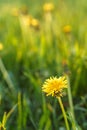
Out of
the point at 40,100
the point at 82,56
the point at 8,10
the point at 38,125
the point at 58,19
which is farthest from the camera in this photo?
the point at 8,10

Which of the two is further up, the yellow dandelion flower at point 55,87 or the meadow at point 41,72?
the meadow at point 41,72

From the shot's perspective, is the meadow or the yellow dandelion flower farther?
the meadow

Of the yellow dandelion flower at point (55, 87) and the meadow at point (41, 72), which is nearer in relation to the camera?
the yellow dandelion flower at point (55, 87)

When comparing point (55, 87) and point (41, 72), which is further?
point (41, 72)

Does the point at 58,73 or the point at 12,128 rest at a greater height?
the point at 58,73

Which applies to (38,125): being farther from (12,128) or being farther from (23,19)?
(23,19)

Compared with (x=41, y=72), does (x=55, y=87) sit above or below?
below

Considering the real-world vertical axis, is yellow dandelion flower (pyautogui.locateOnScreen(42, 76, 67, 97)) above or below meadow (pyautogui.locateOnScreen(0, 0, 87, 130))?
below

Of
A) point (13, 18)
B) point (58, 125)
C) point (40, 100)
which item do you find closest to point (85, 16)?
point (13, 18)
